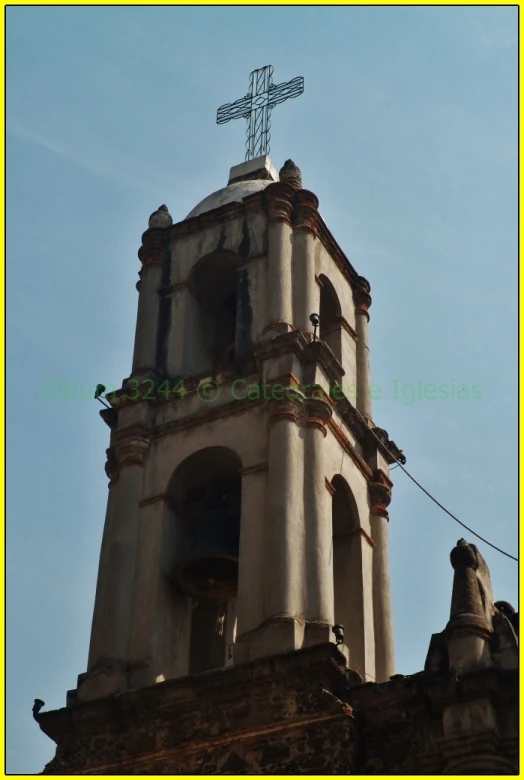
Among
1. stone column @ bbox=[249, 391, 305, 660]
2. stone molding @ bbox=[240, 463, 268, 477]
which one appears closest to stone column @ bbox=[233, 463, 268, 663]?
stone molding @ bbox=[240, 463, 268, 477]

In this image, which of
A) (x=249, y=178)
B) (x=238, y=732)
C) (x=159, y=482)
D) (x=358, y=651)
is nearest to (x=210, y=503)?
(x=159, y=482)

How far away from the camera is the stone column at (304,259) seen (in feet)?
56.5

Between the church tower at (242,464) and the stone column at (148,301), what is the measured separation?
24mm

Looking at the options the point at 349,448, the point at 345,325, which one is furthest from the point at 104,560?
the point at 345,325

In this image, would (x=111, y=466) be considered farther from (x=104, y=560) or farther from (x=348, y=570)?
(x=348, y=570)

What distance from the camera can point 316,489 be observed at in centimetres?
1516

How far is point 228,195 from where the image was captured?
19.6 m

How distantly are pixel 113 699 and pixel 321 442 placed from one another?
12.6 ft

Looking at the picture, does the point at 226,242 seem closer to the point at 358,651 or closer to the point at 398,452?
the point at 398,452

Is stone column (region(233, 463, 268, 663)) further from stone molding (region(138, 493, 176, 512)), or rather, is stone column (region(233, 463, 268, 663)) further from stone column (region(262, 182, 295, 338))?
stone column (region(262, 182, 295, 338))

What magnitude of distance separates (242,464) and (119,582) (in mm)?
1979

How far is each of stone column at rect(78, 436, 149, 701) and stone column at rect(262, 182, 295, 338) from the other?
2280mm

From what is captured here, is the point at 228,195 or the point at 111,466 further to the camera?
the point at 228,195

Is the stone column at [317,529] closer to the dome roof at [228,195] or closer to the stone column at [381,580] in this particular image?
the stone column at [381,580]
